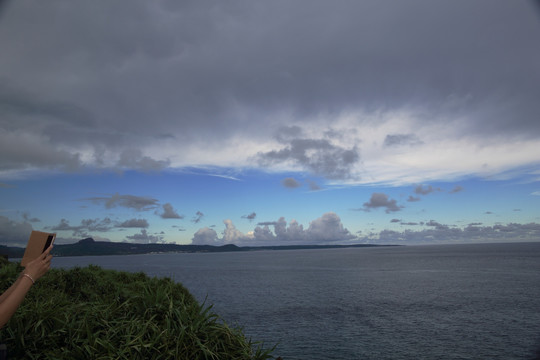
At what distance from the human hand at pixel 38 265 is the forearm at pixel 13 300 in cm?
7

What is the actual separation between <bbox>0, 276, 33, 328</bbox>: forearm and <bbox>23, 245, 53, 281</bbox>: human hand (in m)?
0.07

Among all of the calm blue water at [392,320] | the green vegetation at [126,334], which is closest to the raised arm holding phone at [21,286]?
the green vegetation at [126,334]

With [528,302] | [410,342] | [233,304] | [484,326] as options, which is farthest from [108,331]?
[528,302]

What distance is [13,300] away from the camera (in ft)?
11.8

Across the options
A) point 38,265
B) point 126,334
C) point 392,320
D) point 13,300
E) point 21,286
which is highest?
point 38,265

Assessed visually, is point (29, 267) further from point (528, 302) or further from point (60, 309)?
point (528, 302)

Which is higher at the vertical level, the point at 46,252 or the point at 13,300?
the point at 46,252

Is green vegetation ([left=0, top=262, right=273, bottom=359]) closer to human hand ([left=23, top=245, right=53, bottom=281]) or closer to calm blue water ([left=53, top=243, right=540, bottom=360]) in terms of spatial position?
human hand ([left=23, top=245, right=53, bottom=281])

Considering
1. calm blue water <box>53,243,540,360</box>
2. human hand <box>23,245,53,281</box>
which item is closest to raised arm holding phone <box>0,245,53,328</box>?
human hand <box>23,245,53,281</box>

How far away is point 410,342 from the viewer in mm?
30531

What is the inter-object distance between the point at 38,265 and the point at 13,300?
0.41 metres

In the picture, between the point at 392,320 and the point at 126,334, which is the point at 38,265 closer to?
the point at 126,334

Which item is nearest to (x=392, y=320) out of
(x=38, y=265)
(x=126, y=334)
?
(x=126, y=334)

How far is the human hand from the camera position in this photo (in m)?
3.70
